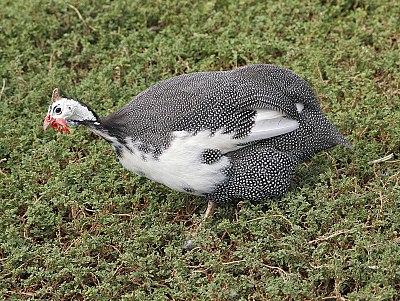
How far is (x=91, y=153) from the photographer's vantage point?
190 inches

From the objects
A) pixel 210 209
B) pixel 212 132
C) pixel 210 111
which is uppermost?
pixel 210 111

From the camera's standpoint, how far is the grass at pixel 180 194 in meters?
3.88

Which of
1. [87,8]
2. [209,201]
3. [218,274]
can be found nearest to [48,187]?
[209,201]

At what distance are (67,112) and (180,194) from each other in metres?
0.83

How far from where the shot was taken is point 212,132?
4.04 meters

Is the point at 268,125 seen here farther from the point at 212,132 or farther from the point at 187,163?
the point at 187,163

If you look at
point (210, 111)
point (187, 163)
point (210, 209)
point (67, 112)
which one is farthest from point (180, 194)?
point (67, 112)

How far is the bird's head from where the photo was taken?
13.5 feet

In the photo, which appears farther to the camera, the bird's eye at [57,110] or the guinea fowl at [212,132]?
the bird's eye at [57,110]

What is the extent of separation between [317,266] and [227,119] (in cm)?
87

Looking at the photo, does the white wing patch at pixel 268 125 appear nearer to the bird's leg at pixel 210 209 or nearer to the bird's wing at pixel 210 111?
the bird's wing at pixel 210 111

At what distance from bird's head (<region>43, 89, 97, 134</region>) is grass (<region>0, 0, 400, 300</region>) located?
505mm

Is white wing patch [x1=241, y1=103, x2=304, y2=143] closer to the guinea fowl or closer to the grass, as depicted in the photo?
the guinea fowl

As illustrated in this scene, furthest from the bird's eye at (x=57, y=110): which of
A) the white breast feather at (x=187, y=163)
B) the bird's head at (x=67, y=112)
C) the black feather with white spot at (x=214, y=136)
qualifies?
the white breast feather at (x=187, y=163)
